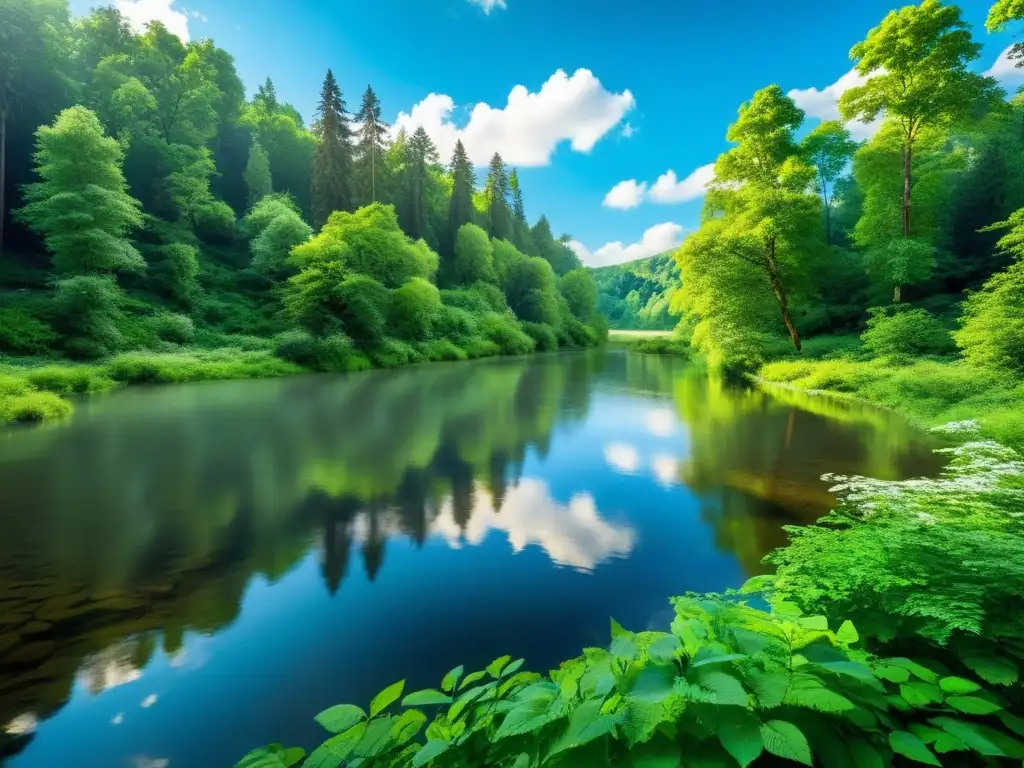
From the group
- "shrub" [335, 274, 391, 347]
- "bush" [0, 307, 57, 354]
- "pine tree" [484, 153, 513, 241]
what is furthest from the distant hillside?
"bush" [0, 307, 57, 354]

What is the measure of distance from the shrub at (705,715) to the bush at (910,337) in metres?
20.3

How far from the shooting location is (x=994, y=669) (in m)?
2.12

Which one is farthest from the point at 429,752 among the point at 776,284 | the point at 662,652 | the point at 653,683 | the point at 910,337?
the point at 776,284

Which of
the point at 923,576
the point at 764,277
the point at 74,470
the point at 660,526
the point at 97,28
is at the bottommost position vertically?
the point at 660,526

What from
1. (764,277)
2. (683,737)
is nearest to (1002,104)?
(764,277)

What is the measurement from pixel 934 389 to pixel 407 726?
1655cm

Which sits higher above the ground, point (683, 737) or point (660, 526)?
point (683, 737)

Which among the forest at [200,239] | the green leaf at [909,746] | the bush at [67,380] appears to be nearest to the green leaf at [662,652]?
the green leaf at [909,746]

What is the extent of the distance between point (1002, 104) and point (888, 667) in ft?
90.9

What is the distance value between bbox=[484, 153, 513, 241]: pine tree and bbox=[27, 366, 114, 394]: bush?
2384 inches

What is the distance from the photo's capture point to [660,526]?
7.32m

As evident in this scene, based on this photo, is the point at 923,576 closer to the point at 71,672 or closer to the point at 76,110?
the point at 71,672

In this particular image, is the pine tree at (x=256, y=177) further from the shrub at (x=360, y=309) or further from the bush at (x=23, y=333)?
the bush at (x=23, y=333)

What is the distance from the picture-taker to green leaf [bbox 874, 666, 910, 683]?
1890mm
